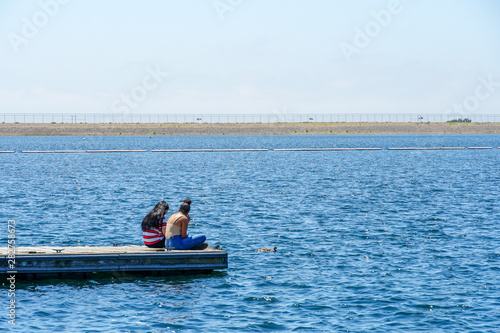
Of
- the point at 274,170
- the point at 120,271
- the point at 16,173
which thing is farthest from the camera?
the point at 274,170

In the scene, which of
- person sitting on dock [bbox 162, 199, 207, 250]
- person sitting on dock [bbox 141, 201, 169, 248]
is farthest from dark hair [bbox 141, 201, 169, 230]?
person sitting on dock [bbox 162, 199, 207, 250]

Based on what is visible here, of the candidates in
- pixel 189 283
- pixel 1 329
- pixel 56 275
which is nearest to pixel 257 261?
pixel 189 283

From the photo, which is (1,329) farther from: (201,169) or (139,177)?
(201,169)

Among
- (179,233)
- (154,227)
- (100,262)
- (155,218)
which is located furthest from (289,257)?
(100,262)

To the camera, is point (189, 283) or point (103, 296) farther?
point (189, 283)

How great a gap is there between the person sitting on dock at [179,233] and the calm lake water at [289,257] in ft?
4.19

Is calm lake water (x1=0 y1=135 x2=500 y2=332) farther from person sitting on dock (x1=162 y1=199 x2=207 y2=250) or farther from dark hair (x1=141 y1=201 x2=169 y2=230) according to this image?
dark hair (x1=141 y1=201 x2=169 y2=230)

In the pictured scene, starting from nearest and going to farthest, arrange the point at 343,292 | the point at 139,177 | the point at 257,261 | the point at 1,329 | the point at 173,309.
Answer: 1. the point at 1,329
2. the point at 173,309
3. the point at 343,292
4. the point at 257,261
5. the point at 139,177

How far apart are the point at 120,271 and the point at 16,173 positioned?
57126 mm

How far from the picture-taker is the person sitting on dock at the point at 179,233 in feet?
76.1

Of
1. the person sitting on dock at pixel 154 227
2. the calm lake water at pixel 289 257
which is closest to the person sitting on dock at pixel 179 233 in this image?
the person sitting on dock at pixel 154 227

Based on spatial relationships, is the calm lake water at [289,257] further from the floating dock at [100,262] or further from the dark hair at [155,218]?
the dark hair at [155,218]

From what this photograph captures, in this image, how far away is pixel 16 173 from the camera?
75.4 metres

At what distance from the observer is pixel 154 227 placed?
23.8m
